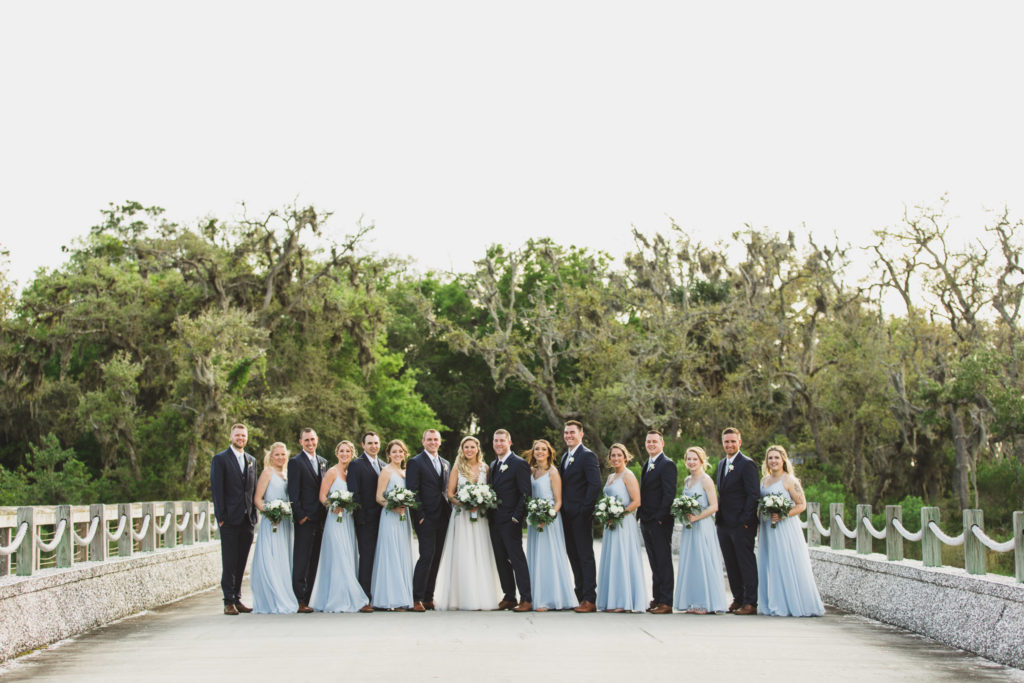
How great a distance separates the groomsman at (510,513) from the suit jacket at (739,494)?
2.22 meters

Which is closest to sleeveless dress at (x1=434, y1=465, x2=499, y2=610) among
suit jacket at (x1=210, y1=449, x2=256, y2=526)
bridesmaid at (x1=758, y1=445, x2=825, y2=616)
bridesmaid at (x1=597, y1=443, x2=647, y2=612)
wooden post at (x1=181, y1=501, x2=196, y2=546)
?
bridesmaid at (x1=597, y1=443, x2=647, y2=612)

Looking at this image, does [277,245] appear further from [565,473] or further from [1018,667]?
[1018,667]

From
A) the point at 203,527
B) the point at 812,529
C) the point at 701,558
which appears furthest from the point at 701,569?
the point at 203,527

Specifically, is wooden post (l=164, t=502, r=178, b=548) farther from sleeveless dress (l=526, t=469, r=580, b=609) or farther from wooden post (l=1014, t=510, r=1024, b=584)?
wooden post (l=1014, t=510, r=1024, b=584)

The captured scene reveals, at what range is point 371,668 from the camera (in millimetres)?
9578

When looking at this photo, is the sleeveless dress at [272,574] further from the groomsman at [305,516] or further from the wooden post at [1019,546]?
the wooden post at [1019,546]

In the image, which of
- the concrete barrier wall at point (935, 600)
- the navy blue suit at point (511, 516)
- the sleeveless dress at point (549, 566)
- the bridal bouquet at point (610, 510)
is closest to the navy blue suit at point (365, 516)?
the navy blue suit at point (511, 516)

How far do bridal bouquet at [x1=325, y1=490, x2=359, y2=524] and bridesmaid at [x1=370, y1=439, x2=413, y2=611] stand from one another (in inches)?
12.4

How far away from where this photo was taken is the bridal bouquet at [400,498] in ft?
48.4

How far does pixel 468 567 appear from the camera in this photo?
1483 centimetres

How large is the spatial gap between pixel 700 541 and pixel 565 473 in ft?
5.60

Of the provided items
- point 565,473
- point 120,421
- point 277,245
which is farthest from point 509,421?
point 565,473

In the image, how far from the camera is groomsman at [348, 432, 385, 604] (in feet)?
49.3

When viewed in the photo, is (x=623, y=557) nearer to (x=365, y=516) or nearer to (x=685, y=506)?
(x=685, y=506)
